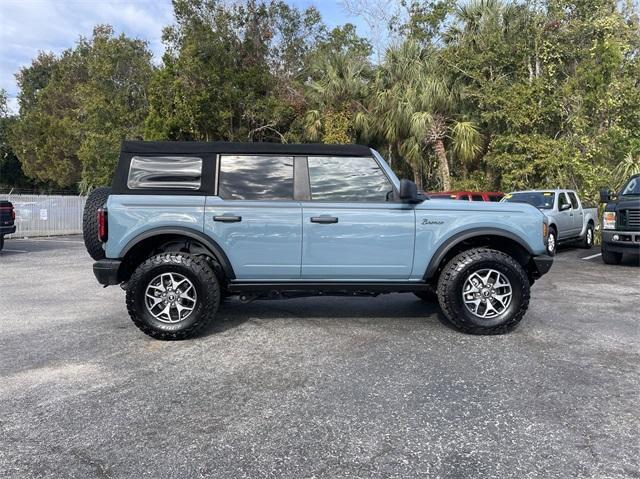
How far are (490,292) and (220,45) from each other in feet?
59.9

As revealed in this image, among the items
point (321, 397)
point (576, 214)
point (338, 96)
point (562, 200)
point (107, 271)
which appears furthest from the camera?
point (338, 96)

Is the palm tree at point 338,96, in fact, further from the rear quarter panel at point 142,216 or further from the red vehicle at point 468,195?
the rear quarter panel at point 142,216

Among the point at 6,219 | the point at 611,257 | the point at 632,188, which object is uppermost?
the point at 632,188

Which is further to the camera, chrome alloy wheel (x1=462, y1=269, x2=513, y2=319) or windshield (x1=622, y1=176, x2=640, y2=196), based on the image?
windshield (x1=622, y1=176, x2=640, y2=196)

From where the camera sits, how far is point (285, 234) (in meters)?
5.00

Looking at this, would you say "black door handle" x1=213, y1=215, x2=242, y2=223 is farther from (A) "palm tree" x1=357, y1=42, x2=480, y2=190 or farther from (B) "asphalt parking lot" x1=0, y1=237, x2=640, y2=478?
(A) "palm tree" x1=357, y1=42, x2=480, y2=190

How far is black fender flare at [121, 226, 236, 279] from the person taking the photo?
4898 millimetres

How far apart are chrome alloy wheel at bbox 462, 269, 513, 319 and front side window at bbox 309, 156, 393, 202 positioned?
1244 millimetres

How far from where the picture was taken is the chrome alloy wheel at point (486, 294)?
5129 millimetres

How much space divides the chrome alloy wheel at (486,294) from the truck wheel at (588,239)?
35.3 feet

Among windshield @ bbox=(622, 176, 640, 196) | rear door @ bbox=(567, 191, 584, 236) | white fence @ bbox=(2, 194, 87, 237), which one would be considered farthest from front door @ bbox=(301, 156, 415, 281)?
white fence @ bbox=(2, 194, 87, 237)

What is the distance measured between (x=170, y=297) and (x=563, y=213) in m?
11.3

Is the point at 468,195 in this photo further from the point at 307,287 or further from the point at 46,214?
the point at 46,214

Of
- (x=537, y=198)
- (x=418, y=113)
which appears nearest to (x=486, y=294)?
(x=537, y=198)
